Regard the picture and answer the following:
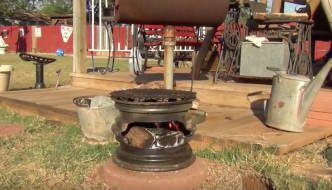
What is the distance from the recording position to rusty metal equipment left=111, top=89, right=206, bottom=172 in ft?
6.73

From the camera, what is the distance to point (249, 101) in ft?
15.0

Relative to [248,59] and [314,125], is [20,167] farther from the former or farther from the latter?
[248,59]

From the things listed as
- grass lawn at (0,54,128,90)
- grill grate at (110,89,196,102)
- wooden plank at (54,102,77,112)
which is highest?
grill grate at (110,89,196,102)

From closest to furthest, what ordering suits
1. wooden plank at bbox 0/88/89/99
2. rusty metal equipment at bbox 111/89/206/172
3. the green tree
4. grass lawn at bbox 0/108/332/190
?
1. rusty metal equipment at bbox 111/89/206/172
2. grass lawn at bbox 0/108/332/190
3. wooden plank at bbox 0/88/89/99
4. the green tree

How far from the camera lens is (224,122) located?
3934mm

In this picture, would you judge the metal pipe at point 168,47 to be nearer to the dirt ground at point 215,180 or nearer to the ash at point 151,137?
the dirt ground at point 215,180

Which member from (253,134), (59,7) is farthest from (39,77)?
(59,7)

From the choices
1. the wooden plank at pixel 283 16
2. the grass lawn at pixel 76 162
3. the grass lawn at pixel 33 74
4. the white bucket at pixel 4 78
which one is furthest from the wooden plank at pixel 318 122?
the grass lawn at pixel 33 74

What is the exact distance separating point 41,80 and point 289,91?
15.2ft

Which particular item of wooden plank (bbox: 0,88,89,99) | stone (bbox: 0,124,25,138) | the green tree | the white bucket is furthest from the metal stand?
the green tree

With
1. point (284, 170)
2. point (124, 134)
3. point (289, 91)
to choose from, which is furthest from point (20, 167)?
point (289, 91)

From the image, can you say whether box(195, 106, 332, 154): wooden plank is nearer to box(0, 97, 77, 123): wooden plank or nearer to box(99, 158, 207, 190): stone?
box(99, 158, 207, 190): stone

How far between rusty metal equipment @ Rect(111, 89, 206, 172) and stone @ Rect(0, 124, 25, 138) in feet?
8.05

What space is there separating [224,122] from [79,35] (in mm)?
3536
